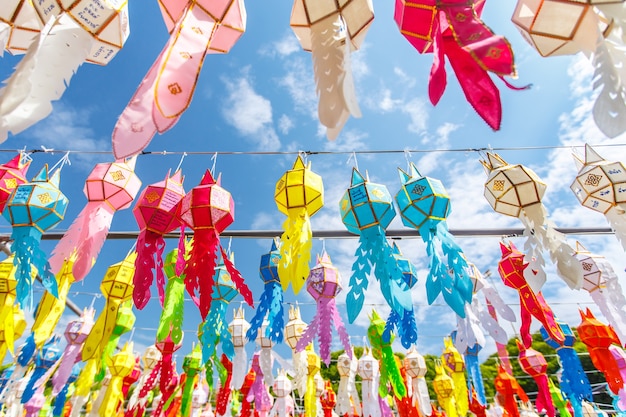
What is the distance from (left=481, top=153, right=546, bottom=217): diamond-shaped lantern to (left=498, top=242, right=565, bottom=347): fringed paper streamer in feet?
1.83

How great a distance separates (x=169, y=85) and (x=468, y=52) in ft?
3.85

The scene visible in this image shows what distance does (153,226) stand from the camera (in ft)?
9.55

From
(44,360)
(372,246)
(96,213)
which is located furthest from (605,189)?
(44,360)

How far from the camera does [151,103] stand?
134 cm

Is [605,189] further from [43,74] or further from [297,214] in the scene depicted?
[43,74]

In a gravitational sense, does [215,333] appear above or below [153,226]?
below

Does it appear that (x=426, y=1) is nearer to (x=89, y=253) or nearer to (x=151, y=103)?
(x=151, y=103)

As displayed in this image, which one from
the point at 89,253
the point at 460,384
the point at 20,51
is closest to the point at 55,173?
the point at 89,253

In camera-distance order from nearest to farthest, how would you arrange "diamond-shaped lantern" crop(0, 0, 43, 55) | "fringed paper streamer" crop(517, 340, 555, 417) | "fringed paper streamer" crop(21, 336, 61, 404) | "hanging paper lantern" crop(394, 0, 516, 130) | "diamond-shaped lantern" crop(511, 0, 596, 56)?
1. "hanging paper lantern" crop(394, 0, 516, 130)
2. "diamond-shaped lantern" crop(511, 0, 596, 56)
3. "diamond-shaped lantern" crop(0, 0, 43, 55)
4. "fringed paper streamer" crop(517, 340, 555, 417)
5. "fringed paper streamer" crop(21, 336, 61, 404)

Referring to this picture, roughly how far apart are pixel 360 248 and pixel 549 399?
5.77 m

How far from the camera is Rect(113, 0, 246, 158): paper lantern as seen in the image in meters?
1.32

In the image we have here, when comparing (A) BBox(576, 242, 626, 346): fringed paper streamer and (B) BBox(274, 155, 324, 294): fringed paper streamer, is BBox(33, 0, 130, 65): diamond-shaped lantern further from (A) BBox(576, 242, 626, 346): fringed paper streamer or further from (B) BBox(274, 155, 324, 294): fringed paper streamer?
(A) BBox(576, 242, 626, 346): fringed paper streamer

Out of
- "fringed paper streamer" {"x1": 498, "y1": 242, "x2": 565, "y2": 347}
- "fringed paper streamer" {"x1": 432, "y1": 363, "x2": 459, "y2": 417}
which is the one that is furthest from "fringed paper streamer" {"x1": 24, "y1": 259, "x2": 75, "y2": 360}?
"fringed paper streamer" {"x1": 432, "y1": 363, "x2": 459, "y2": 417}

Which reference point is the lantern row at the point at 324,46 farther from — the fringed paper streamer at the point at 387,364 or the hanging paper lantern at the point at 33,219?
the fringed paper streamer at the point at 387,364
